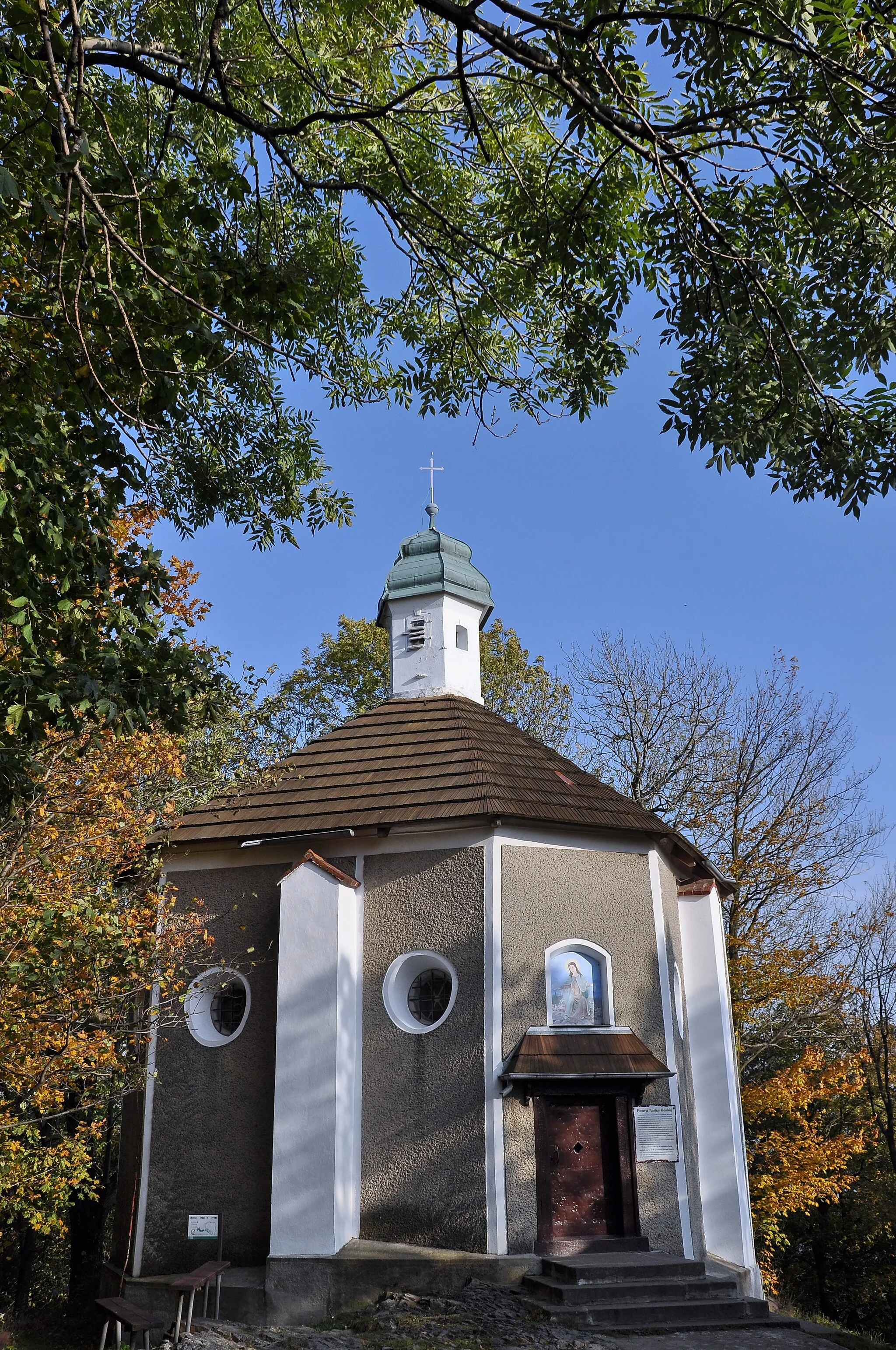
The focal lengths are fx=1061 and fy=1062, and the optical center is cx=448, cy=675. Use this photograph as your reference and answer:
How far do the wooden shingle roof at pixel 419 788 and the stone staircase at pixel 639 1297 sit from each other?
433cm

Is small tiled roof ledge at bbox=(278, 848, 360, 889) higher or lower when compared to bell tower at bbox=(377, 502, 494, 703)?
lower

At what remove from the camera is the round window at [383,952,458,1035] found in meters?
11.4

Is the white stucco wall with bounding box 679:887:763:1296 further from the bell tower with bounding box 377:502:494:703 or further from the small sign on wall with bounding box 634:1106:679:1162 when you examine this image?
the bell tower with bounding box 377:502:494:703

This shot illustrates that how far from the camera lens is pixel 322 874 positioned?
11.7m

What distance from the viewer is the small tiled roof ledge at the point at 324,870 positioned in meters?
11.7

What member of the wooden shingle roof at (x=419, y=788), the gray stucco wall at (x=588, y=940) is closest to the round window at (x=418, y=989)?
the gray stucco wall at (x=588, y=940)

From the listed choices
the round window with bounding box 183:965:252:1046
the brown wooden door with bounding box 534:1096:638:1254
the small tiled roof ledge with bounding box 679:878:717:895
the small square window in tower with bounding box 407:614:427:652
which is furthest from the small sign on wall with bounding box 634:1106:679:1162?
the small square window in tower with bounding box 407:614:427:652

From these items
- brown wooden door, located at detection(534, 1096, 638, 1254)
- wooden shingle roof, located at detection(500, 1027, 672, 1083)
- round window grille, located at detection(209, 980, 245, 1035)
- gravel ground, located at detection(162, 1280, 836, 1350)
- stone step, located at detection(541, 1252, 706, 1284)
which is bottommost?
gravel ground, located at detection(162, 1280, 836, 1350)

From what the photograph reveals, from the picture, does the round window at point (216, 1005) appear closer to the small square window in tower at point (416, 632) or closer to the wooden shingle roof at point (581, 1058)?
the wooden shingle roof at point (581, 1058)

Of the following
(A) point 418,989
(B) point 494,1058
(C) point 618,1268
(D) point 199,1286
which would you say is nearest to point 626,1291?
(C) point 618,1268

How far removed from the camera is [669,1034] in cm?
1150

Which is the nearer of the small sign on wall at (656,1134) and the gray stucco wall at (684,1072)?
the small sign on wall at (656,1134)

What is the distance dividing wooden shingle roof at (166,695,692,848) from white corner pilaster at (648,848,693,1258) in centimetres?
62

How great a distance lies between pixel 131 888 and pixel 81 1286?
31.0ft
